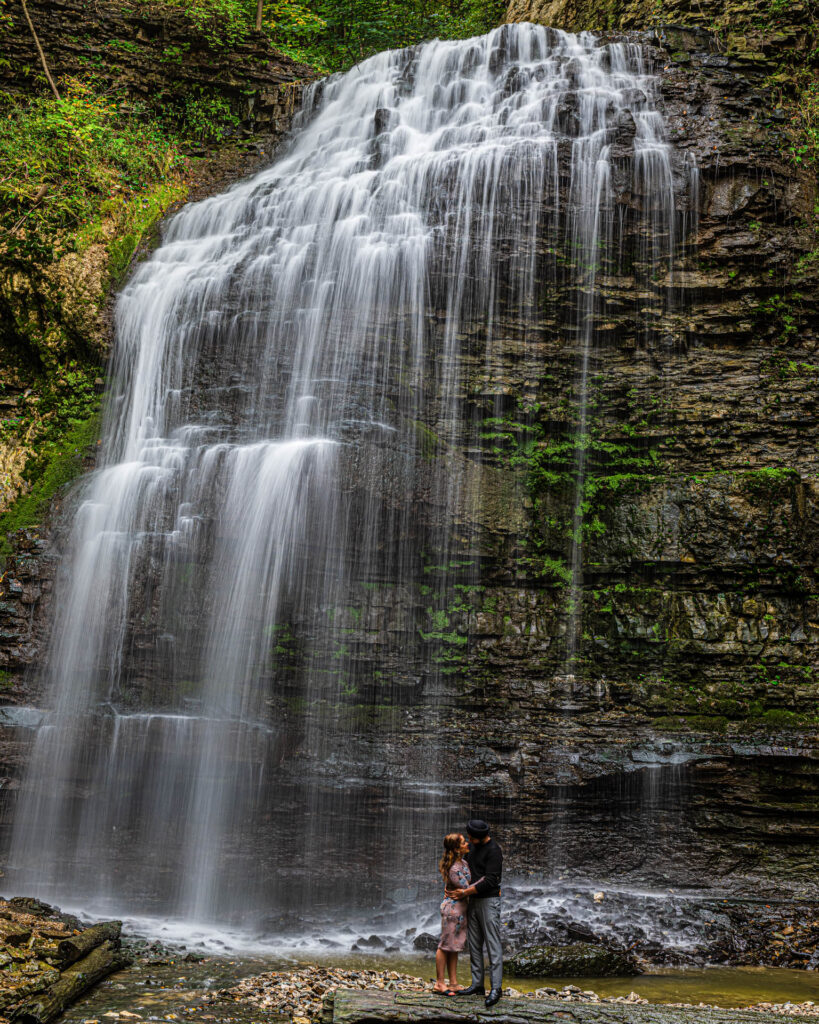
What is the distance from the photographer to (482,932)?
220 inches

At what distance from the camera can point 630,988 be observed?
6586mm

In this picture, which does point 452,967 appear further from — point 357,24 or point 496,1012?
point 357,24

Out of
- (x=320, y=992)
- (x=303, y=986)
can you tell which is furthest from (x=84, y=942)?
(x=320, y=992)

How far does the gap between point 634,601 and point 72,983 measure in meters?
7.04

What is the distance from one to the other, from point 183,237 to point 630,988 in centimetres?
1266

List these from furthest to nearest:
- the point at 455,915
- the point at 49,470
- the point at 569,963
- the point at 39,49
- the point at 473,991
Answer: the point at 39,49 < the point at 49,470 < the point at 569,963 < the point at 455,915 < the point at 473,991

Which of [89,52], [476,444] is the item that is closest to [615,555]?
[476,444]

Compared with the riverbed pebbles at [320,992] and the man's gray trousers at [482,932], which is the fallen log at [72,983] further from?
the man's gray trousers at [482,932]

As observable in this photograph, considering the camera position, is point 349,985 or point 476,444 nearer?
point 349,985

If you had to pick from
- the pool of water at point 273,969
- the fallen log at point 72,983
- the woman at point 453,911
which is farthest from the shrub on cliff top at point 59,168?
the woman at point 453,911

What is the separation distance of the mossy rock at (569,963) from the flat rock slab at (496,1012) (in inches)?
64.8

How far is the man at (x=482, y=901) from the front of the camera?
18.1 ft

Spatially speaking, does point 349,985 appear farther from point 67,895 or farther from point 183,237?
point 183,237

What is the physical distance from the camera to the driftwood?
15.5 feet
